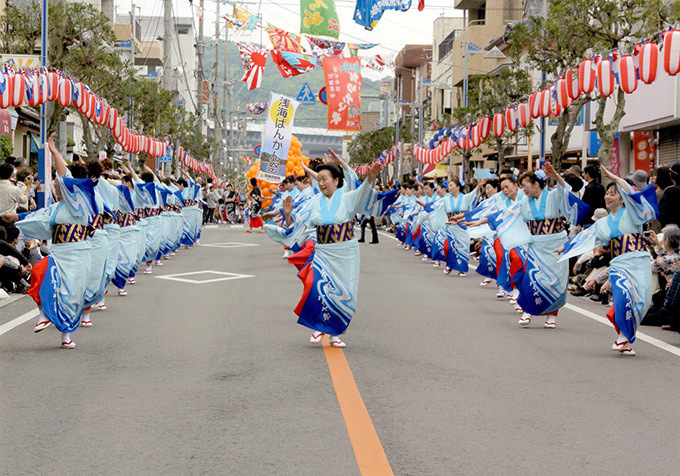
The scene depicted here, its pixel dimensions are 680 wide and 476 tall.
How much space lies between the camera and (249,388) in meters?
6.55

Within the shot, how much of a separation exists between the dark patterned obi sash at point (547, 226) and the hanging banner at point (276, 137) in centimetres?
1870

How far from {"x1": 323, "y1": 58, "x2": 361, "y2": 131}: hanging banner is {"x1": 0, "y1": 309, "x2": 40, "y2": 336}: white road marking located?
76.4ft

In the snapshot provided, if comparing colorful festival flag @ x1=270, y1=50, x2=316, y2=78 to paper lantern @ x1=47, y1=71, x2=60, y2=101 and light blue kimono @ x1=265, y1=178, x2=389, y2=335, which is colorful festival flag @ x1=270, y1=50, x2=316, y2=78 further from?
light blue kimono @ x1=265, y1=178, x2=389, y2=335

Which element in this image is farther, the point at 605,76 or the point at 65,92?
the point at 65,92

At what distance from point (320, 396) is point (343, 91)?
2834 centimetres

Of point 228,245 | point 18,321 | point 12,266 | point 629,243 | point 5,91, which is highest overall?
point 5,91

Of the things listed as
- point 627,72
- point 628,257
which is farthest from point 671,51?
point 628,257

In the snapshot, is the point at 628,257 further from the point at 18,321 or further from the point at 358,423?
the point at 18,321

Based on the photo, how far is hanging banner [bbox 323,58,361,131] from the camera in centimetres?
3344

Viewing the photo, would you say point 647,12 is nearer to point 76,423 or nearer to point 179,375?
point 179,375

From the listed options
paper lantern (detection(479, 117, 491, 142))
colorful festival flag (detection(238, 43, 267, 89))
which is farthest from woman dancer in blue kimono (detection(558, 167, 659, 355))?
colorful festival flag (detection(238, 43, 267, 89))

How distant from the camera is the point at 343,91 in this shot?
111 ft

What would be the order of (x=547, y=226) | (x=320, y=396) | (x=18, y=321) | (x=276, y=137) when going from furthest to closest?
(x=276, y=137)
(x=547, y=226)
(x=18, y=321)
(x=320, y=396)

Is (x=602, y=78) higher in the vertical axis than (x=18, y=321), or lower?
higher
